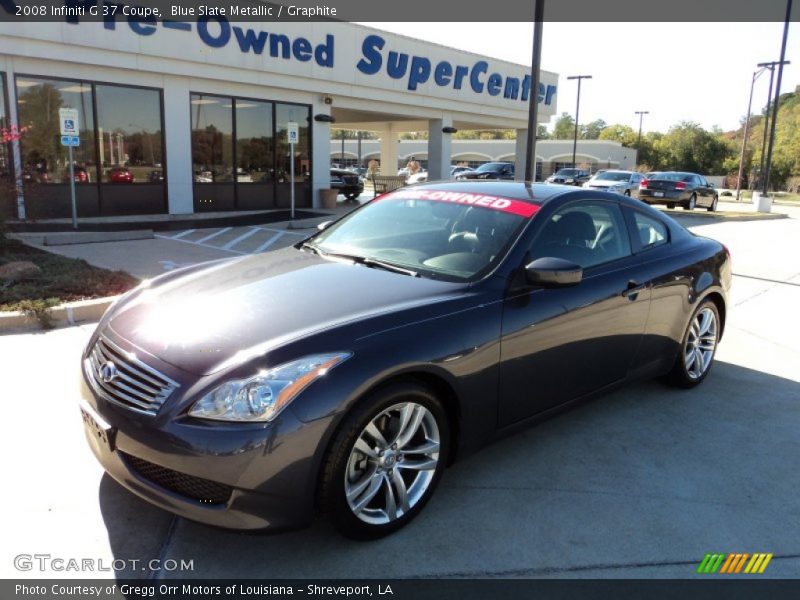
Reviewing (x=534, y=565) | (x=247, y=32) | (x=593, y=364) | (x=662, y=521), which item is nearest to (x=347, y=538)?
(x=534, y=565)

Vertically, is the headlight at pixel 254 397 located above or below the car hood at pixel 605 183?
below

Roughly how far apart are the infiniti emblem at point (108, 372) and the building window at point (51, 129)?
1175cm

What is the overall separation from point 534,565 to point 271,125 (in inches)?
639

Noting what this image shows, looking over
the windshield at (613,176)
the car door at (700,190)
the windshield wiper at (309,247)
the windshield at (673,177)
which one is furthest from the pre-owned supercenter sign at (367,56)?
the windshield wiper at (309,247)

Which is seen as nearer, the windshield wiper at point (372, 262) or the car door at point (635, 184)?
the windshield wiper at point (372, 262)

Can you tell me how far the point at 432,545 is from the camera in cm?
292

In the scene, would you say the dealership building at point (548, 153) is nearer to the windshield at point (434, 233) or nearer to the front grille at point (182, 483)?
the windshield at point (434, 233)

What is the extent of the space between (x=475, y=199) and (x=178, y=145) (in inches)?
515

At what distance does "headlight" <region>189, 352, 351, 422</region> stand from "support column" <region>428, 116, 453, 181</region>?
20640 mm

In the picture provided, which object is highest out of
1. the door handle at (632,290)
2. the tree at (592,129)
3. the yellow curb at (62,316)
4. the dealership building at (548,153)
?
the tree at (592,129)

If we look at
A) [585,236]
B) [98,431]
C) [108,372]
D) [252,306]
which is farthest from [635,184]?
[98,431]

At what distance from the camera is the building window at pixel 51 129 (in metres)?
13.0

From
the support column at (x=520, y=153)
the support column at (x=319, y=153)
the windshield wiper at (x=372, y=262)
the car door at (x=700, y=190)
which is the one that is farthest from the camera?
the support column at (x=520, y=153)

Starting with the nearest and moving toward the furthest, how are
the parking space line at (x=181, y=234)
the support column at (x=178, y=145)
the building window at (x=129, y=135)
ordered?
the parking space line at (x=181, y=234)
the building window at (x=129, y=135)
the support column at (x=178, y=145)
